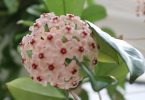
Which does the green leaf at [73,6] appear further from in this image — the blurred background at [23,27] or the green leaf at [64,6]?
the blurred background at [23,27]

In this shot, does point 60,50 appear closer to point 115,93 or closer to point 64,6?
point 64,6

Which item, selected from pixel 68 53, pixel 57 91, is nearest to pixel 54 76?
pixel 68 53

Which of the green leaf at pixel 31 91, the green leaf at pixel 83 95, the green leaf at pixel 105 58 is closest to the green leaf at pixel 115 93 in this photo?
the green leaf at pixel 83 95

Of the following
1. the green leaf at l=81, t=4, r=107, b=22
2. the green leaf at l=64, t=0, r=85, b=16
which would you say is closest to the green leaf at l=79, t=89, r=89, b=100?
the green leaf at l=81, t=4, r=107, b=22

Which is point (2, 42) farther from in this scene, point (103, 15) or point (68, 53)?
point (68, 53)

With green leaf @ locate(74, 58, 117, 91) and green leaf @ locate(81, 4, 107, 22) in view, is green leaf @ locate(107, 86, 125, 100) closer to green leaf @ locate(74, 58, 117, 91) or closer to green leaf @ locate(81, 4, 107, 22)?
green leaf @ locate(81, 4, 107, 22)
